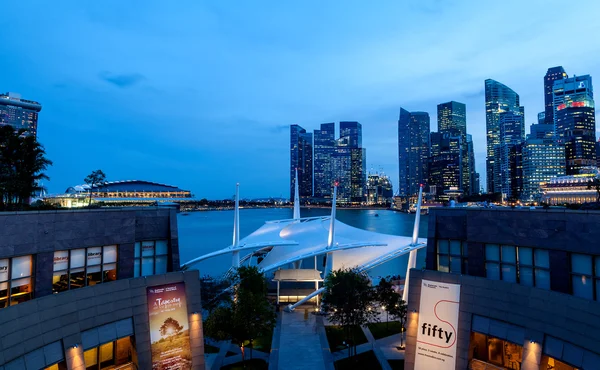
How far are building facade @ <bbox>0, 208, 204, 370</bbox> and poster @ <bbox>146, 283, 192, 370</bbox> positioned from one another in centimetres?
6

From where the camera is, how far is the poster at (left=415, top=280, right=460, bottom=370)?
21.4m

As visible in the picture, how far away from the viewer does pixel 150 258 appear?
2434cm

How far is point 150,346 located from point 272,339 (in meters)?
11.4

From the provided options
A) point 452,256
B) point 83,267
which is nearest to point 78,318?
point 83,267

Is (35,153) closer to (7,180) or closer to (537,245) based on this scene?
(7,180)

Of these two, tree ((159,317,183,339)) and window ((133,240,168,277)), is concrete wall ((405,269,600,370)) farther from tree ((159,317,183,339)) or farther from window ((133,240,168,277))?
window ((133,240,168,277))

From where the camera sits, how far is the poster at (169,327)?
2192 centimetres

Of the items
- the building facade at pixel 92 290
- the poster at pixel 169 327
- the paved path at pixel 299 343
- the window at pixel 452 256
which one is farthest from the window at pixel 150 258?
the window at pixel 452 256

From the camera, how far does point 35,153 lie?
39.5m

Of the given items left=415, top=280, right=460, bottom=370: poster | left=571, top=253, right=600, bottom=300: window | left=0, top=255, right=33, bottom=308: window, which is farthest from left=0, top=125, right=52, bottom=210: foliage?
left=571, top=253, right=600, bottom=300: window

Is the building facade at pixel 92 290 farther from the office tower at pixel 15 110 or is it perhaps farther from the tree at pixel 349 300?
the office tower at pixel 15 110

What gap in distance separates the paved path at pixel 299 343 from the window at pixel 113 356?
9.24m

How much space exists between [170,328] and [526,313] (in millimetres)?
19349

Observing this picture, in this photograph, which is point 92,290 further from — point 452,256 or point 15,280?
point 452,256
